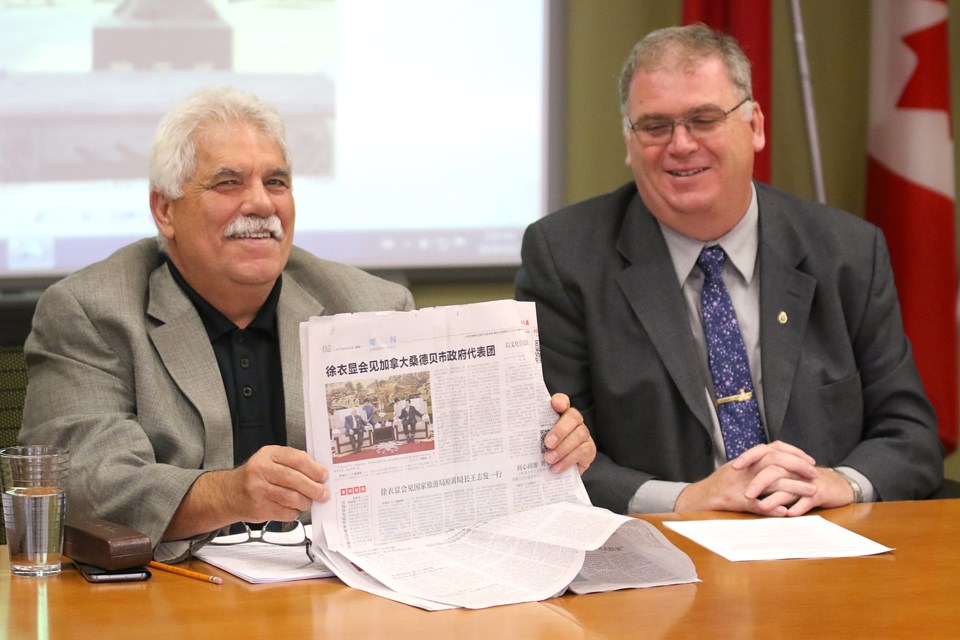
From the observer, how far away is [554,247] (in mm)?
2721

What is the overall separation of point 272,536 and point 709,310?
1.15 meters

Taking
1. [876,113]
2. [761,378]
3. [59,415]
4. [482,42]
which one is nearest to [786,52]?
[876,113]

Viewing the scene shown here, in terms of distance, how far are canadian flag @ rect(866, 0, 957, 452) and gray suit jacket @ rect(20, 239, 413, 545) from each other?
2.31 metres

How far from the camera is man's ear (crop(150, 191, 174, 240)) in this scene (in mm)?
2295

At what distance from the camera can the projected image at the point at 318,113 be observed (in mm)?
3629

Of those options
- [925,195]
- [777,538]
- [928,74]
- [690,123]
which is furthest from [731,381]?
[928,74]

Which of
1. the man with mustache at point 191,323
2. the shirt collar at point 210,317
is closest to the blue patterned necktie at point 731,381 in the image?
the man with mustache at point 191,323

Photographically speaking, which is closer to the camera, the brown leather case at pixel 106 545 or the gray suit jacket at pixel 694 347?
the brown leather case at pixel 106 545

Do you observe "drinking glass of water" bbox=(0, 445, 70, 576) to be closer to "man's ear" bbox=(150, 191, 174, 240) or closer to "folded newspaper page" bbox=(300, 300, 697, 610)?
"folded newspaper page" bbox=(300, 300, 697, 610)

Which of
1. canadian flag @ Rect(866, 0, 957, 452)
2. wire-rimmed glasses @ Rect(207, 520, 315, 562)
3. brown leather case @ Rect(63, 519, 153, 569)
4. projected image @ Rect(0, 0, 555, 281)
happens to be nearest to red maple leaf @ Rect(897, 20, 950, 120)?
canadian flag @ Rect(866, 0, 957, 452)

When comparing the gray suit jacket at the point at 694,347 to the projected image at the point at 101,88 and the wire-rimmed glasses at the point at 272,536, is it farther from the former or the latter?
the projected image at the point at 101,88

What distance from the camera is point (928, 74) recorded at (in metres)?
3.86

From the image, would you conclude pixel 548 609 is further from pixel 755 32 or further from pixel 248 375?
pixel 755 32

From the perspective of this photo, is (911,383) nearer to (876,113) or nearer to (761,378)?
(761,378)
